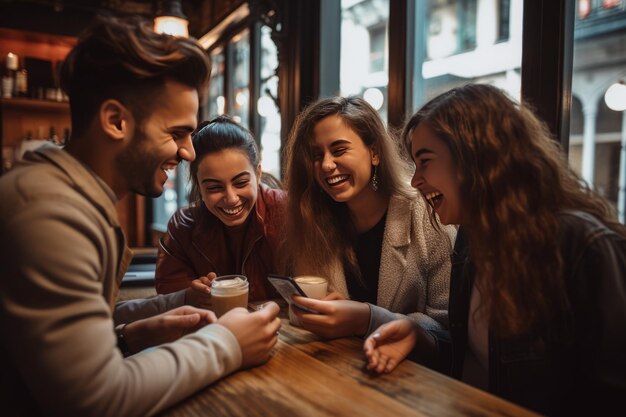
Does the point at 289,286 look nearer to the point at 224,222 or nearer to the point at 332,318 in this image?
the point at 332,318

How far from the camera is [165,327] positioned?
120cm

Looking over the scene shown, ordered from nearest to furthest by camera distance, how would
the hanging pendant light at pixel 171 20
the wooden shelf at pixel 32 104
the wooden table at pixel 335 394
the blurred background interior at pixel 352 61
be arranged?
the wooden table at pixel 335 394 < the blurred background interior at pixel 352 61 < the hanging pendant light at pixel 171 20 < the wooden shelf at pixel 32 104

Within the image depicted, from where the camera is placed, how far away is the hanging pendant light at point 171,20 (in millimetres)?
3439

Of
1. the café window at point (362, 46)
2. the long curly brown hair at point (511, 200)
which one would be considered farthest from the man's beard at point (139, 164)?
the café window at point (362, 46)

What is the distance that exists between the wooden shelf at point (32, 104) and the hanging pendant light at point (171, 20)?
175 cm

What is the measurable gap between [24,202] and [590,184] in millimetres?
1434

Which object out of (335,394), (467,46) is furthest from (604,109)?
(335,394)

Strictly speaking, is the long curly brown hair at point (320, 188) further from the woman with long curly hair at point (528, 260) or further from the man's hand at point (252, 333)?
the man's hand at point (252, 333)

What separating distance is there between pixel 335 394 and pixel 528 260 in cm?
59

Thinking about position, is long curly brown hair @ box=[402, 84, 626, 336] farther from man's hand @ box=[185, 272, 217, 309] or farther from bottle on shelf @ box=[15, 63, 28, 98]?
bottle on shelf @ box=[15, 63, 28, 98]

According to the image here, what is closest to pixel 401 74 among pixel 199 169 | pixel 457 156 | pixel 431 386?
pixel 199 169

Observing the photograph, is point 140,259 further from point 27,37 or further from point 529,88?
point 27,37

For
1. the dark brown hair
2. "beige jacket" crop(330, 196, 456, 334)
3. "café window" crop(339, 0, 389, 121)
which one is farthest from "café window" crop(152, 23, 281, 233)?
"beige jacket" crop(330, 196, 456, 334)

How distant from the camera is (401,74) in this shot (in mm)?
2680
